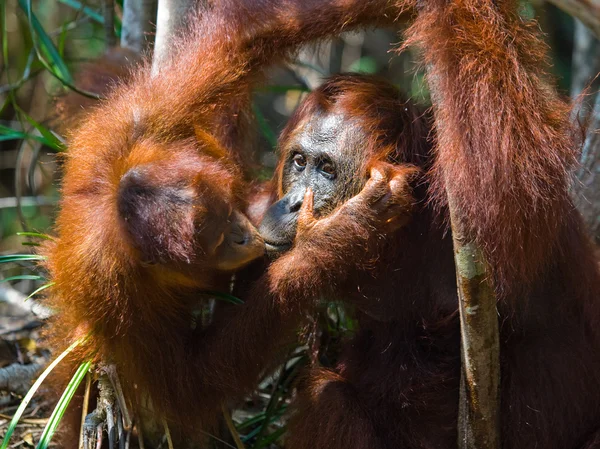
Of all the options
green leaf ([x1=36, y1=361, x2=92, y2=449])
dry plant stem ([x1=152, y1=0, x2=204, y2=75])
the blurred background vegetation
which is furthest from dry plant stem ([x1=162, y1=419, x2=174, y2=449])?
dry plant stem ([x1=152, y1=0, x2=204, y2=75])

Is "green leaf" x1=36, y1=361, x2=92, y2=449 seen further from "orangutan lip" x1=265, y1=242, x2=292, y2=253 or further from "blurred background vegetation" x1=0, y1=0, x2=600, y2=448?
"orangutan lip" x1=265, y1=242, x2=292, y2=253

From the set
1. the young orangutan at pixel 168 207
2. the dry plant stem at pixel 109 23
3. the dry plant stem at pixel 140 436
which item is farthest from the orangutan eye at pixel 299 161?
the dry plant stem at pixel 109 23

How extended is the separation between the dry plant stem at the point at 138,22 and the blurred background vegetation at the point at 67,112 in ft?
0.03

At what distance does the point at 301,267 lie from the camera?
8.68 feet

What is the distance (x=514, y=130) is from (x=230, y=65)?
1.09 metres

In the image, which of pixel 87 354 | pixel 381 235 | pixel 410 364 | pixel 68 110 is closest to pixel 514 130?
pixel 381 235

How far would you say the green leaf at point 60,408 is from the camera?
8.85 feet

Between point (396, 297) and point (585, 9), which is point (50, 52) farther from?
Answer: point (585, 9)

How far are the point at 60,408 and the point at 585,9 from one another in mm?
2180

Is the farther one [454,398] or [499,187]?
[454,398]

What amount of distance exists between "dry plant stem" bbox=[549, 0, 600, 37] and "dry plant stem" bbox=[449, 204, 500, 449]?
73 cm

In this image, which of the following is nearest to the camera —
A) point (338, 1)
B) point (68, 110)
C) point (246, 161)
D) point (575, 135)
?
point (575, 135)

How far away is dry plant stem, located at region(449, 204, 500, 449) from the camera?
89.7 inches

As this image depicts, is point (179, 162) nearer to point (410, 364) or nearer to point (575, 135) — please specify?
point (410, 364)
